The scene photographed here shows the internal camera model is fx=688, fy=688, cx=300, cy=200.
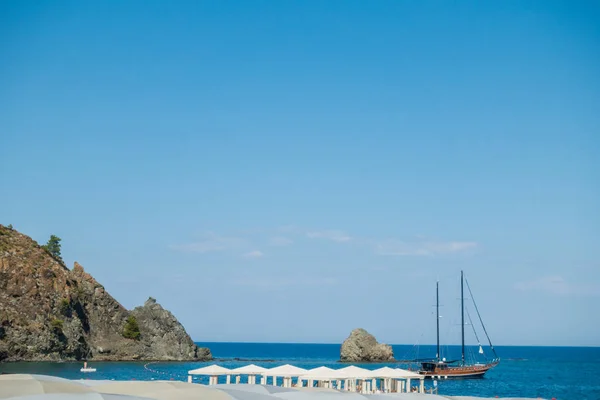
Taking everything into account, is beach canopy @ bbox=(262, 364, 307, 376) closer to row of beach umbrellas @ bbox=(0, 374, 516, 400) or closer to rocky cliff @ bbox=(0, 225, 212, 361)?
row of beach umbrellas @ bbox=(0, 374, 516, 400)

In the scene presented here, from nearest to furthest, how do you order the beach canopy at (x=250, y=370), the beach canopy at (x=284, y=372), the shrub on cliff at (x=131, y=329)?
the beach canopy at (x=284, y=372) < the beach canopy at (x=250, y=370) < the shrub on cliff at (x=131, y=329)

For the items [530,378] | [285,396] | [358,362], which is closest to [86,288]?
[358,362]

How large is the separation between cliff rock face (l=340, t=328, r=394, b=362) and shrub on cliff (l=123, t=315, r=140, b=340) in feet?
157

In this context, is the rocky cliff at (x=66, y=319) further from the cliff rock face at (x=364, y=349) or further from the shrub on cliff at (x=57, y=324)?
the cliff rock face at (x=364, y=349)

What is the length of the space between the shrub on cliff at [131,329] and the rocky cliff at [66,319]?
0.21m

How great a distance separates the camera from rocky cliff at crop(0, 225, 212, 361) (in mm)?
116500

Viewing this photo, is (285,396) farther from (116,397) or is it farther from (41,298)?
(41,298)

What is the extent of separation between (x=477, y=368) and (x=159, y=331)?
6732 cm

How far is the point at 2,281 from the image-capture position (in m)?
120

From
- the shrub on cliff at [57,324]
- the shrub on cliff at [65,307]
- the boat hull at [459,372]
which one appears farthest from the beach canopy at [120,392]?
the shrub on cliff at [65,307]

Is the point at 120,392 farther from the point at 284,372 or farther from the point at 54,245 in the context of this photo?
the point at 54,245

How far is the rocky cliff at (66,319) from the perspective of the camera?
11650cm

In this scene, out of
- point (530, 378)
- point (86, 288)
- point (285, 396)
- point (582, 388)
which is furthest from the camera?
point (86, 288)

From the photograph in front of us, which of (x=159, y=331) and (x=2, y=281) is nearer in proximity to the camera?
(x=2, y=281)
